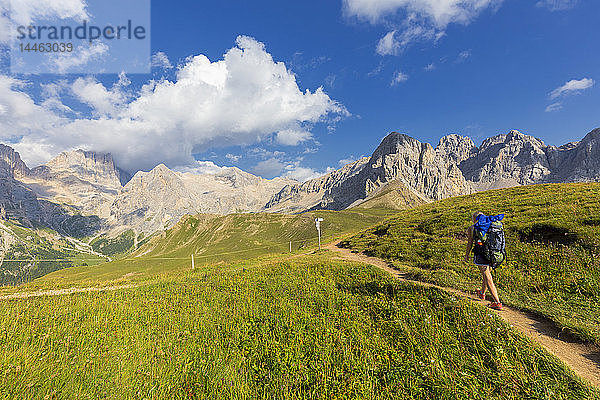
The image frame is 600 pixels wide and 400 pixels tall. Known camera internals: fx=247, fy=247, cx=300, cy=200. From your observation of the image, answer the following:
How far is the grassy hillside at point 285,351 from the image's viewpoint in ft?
19.1

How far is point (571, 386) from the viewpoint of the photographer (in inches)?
210

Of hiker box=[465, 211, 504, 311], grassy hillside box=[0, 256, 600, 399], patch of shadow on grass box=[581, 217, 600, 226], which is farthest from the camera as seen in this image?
patch of shadow on grass box=[581, 217, 600, 226]

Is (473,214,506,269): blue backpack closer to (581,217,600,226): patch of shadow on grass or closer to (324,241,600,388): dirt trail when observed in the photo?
(324,241,600,388): dirt trail

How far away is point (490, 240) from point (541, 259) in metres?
6.96

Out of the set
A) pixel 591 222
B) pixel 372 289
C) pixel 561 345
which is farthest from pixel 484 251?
pixel 591 222

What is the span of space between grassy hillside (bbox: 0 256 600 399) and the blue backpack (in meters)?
2.53

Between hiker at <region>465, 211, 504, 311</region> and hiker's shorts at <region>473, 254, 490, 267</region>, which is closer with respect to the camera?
hiker at <region>465, 211, 504, 311</region>

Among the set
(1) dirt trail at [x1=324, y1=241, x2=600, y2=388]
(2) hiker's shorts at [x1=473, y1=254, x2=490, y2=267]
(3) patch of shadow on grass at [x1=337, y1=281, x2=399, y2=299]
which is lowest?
(1) dirt trail at [x1=324, y1=241, x2=600, y2=388]

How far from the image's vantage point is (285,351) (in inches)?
291

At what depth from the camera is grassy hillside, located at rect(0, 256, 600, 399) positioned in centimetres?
581

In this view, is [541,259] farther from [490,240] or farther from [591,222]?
[490,240]

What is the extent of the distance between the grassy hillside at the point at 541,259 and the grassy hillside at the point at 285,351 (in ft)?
11.9

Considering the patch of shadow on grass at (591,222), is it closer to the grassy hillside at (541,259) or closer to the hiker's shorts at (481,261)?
the grassy hillside at (541,259)

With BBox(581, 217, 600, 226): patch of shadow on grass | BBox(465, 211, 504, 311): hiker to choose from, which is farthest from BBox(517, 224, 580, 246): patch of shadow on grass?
BBox(465, 211, 504, 311): hiker
